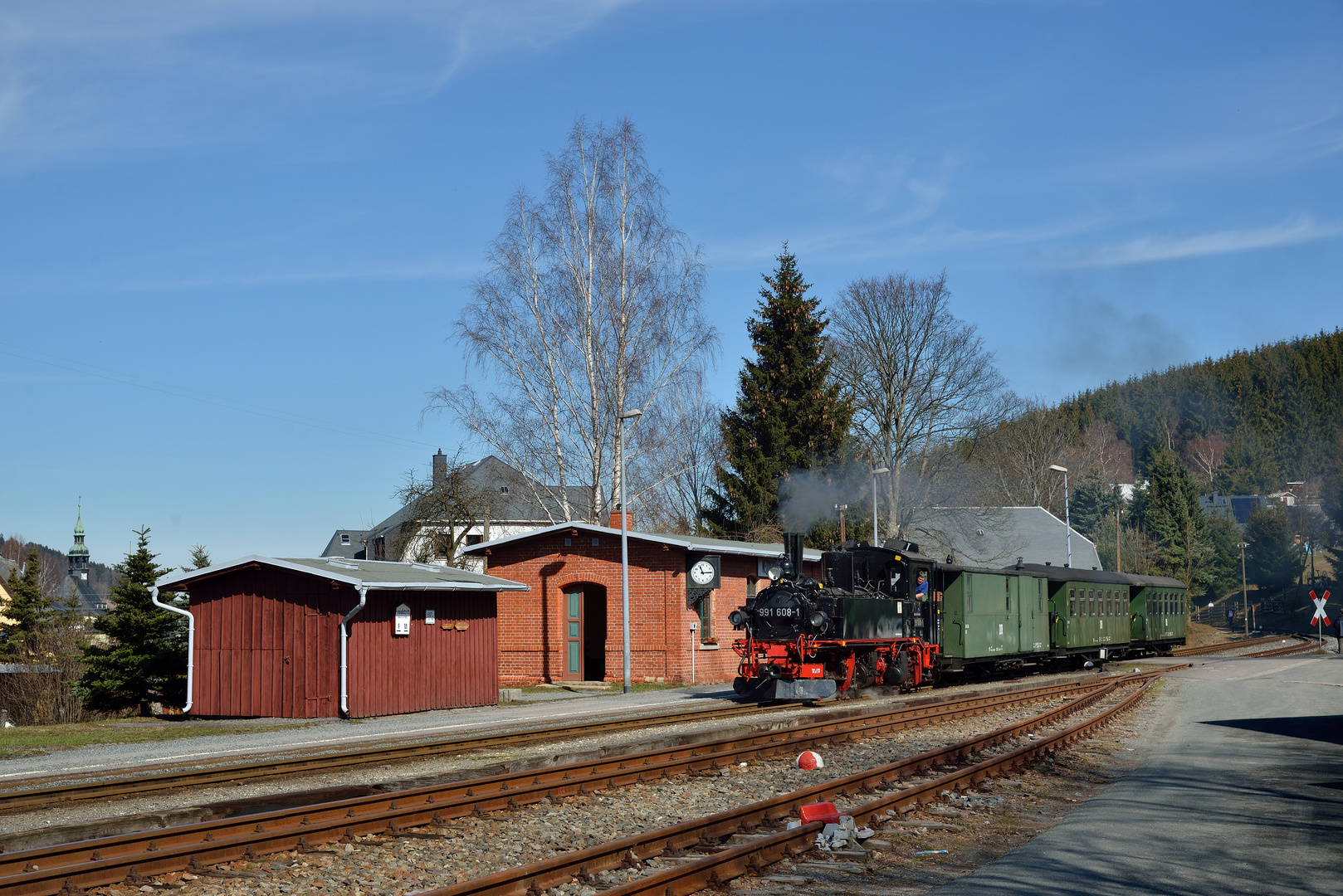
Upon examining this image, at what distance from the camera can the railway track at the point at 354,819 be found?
714 cm

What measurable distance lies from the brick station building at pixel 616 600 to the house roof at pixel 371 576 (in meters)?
4.17

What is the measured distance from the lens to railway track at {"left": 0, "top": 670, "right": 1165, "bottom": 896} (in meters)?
7.14

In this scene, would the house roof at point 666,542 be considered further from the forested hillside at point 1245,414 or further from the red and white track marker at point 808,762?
the forested hillside at point 1245,414

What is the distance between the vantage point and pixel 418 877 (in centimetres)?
749

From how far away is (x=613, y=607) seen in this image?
2647 centimetres

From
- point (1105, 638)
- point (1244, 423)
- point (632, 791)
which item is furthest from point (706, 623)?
point (1244, 423)

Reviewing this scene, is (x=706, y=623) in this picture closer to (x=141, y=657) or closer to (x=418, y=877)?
(x=141, y=657)

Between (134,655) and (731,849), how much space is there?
22.8 meters

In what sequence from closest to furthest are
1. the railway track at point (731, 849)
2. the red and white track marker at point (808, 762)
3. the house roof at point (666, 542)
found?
the railway track at point (731, 849)
the red and white track marker at point (808, 762)
the house roof at point (666, 542)

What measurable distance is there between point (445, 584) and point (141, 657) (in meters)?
10.3

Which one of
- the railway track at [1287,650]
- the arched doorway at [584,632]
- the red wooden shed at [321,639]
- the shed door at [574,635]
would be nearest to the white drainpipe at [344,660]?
the red wooden shed at [321,639]

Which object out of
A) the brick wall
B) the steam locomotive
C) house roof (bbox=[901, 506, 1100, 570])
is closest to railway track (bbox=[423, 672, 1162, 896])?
the steam locomotive

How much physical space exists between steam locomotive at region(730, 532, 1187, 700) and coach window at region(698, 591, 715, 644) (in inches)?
147

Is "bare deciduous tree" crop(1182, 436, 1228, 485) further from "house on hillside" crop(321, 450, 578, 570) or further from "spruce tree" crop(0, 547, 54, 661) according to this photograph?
"spruce tree" crop(0, 547, 54, 661)
